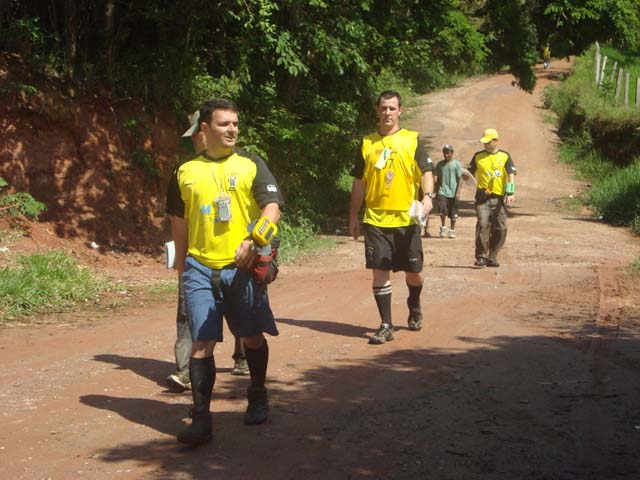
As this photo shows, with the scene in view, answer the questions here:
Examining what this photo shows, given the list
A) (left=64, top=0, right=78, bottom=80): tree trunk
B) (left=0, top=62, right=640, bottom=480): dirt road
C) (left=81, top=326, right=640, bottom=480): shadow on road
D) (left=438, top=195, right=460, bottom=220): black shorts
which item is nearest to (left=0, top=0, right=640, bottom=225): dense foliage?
(left=64, top=0, right=78, bottom=80): tree trunk

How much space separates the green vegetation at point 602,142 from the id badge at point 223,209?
15.0m

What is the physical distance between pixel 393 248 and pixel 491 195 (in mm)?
5571

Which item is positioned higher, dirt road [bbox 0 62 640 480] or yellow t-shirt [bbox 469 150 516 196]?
yellow t-shirt [bbox 469 150 516 196]

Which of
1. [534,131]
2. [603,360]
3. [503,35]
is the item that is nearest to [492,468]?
[603,360]

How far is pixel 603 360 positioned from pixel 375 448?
307cm

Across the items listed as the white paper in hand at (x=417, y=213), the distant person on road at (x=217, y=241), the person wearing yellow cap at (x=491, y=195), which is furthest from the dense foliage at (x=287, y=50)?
the distant person on road at (x=217, y=241)

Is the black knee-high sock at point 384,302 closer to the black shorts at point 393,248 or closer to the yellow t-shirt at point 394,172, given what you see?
the black shorts at point 393,248

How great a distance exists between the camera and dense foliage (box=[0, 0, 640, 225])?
1573 centimetres

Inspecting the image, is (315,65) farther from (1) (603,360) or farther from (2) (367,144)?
(1) (603,360)

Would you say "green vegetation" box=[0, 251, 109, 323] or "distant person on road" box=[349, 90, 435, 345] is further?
"green vegetation" box=[0, 251, 109, 323]

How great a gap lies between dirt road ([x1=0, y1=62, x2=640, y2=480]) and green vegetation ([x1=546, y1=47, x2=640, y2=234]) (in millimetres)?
9258

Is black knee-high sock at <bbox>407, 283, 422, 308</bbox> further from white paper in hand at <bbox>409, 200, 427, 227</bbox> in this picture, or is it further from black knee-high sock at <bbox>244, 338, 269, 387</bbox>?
black knee-high sock at <bbox>244, 338, 269, 387</bbox>

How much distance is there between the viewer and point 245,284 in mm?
5734

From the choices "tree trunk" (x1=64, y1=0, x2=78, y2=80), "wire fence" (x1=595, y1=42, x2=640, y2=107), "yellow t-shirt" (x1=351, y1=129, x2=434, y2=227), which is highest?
"wire fence" (x1=595, y1=42, x2=640, y2=107)
